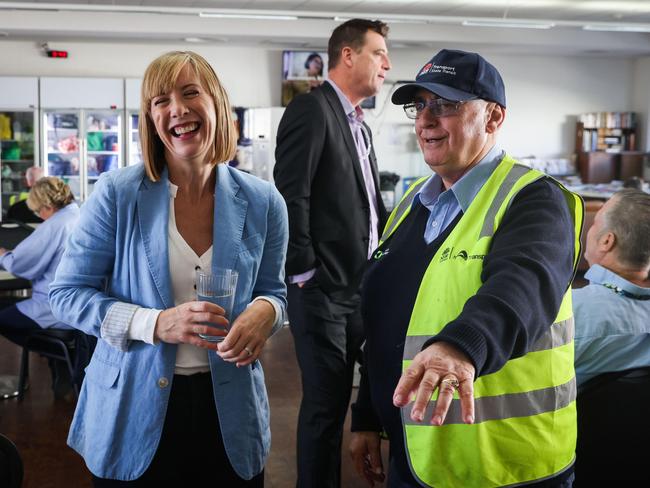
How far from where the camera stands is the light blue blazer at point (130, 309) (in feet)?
5.52

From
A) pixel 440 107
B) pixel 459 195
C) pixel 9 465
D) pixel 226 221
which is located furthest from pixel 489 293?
pixel 9 465

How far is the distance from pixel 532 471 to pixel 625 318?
1.01 m

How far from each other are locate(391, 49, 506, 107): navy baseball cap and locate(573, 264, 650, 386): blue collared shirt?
950 mm

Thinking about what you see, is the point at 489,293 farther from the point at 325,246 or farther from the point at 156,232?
Answer: the point at 325,246

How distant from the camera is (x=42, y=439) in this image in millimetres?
4059

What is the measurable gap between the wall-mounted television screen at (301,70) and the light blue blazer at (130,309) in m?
9.73

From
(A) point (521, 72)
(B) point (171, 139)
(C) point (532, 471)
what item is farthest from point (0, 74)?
(C) point (532, 471)

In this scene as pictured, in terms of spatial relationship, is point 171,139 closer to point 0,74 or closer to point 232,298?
point 232,298

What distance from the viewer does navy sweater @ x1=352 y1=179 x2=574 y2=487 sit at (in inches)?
44.6

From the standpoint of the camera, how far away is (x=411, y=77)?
12.0 m

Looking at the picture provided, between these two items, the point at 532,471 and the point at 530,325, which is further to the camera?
the point at 532,471

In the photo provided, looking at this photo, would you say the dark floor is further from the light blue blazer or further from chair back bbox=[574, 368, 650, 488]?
the light blue blazer

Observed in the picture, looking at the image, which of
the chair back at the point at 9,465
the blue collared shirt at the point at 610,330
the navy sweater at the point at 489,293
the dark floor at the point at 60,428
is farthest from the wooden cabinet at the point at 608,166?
the chair back at the point at 9,465

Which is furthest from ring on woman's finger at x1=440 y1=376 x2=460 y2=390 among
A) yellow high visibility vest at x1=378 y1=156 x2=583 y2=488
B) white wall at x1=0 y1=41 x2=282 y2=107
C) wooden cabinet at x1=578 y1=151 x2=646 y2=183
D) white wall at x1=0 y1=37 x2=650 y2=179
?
wooden cabinet at x1=578 y1=151 x2=646 y2=183
